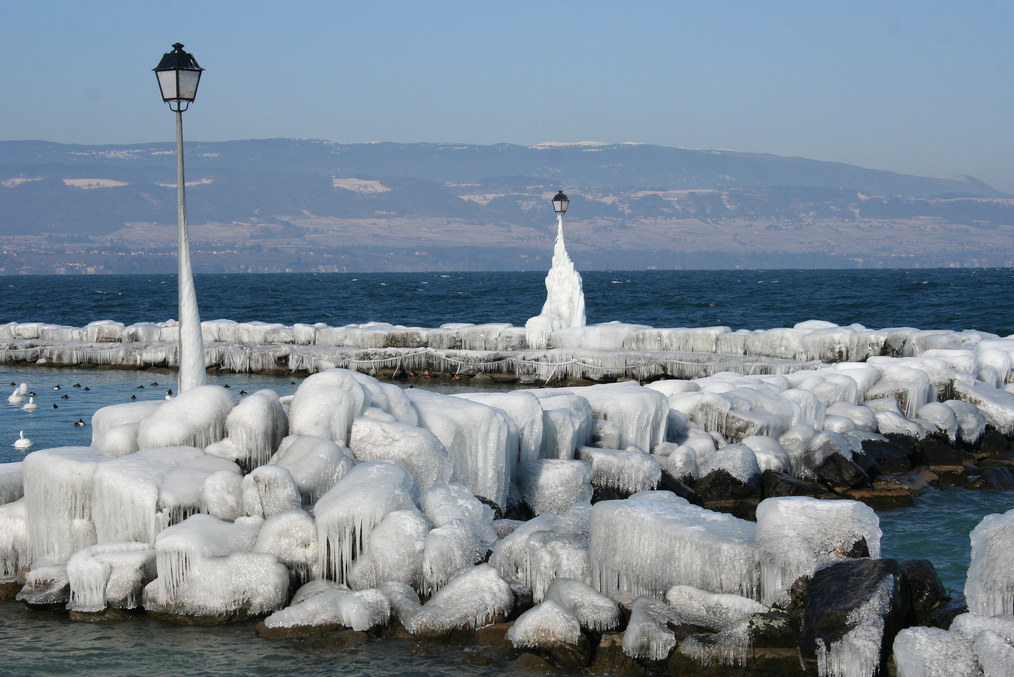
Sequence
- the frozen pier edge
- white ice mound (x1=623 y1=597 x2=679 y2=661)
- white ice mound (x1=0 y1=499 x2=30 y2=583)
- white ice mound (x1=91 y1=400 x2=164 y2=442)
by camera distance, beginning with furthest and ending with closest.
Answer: the frozen pier edge → white ice mound (x1=91 y1=400 x2=164 y2=442) → white ice mound (x1=0 y1=499 x2=30 y2=583) → white ice mound (x1=623 y1=597 x2=679 y2=661)


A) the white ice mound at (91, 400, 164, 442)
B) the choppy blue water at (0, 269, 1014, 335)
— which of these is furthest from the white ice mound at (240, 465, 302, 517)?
the choppy blue water at (0, 269, 1014, 335)

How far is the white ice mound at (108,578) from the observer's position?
750 cm

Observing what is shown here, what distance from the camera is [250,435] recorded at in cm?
892

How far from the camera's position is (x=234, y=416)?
29.7 feet

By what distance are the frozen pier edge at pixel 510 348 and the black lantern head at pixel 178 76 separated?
11622mm

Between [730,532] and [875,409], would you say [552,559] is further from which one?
[875,409]

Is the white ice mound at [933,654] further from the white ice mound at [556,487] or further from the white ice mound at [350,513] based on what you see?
the white ice mound at [556,487]

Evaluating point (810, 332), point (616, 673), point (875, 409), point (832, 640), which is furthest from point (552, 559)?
point (810, 332)

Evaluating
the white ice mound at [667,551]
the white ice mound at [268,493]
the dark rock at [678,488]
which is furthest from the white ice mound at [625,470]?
the white ice mound at [268,493]

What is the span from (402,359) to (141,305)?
34.6 metres

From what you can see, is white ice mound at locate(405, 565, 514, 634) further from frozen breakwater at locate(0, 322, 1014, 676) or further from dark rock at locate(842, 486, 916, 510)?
dark rock at locate(842, 486, 916, 510)

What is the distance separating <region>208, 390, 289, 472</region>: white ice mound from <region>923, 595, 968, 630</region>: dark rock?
579 cm

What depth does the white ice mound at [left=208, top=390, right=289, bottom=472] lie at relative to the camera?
8.92 metres

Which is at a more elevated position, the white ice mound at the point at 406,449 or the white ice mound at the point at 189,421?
the white ice mound at the point at 189,421
